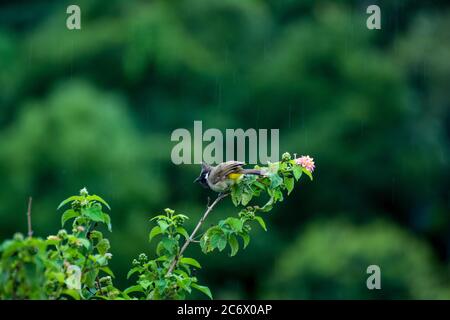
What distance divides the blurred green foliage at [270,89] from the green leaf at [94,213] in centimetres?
1124

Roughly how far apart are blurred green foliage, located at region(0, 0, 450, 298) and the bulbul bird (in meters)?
9.81

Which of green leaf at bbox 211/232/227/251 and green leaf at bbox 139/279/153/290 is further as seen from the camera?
green leaf at bbox 211/232/227/251

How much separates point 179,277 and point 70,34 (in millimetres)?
13679

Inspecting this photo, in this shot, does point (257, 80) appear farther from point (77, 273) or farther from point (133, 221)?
point (77, 273)

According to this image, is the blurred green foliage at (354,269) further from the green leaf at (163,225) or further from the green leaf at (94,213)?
the green leaf at (94,213)

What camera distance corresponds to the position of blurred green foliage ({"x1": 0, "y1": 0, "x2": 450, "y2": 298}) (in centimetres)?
1532

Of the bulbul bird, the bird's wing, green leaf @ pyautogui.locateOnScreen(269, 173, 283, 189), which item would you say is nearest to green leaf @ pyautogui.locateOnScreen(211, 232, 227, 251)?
green leaf @ pyautogui.locateOnScreen(269, 173, 283, 189)

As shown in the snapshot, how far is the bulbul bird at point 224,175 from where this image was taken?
3.73 m

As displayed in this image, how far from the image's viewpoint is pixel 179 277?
293 centimetres

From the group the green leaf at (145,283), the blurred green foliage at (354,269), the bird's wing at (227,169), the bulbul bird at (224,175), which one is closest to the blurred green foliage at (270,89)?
the blurred green foliage at (354,269)

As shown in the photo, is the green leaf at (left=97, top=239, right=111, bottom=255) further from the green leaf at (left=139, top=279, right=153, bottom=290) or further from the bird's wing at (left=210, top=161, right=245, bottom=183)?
the bird's wing at (left=210, top=161, right=245, bottom=183)

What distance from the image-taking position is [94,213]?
290 centimetres

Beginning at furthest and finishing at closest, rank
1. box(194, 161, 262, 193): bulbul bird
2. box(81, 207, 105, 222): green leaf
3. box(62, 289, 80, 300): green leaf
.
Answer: box(194, 161, 262, 193): bulbul bird, box(81, 207, 105, 222): green leaf, box(62, 289, 80, 300): green leaf

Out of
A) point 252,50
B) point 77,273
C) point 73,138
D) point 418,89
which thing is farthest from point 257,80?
point 77,273
